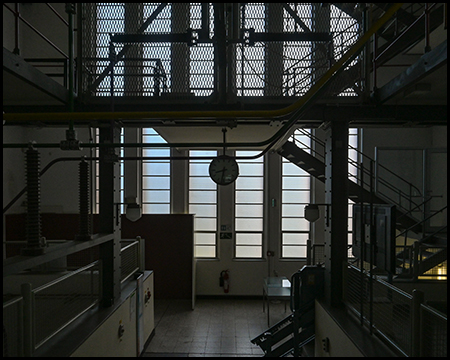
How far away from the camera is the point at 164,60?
556 centimetres

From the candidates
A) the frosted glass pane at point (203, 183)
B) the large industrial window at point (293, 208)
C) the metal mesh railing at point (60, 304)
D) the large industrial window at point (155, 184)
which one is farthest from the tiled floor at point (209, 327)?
the frosted glass pane at point (203, 183)

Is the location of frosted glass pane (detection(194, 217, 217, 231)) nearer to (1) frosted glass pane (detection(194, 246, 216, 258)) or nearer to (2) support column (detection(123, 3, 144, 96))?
(1) frosted glass pane (detection(194, 246, 216, 258))

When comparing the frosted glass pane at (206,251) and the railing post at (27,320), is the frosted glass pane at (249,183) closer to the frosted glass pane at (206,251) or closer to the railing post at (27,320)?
the frosted glass pane at (206,251)

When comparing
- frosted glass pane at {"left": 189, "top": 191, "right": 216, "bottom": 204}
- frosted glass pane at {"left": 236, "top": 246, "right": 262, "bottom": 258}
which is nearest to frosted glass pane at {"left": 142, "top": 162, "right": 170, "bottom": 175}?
frosted glass pane at {"left": 189, "top": 191, "right": 216, "bottom": 204}

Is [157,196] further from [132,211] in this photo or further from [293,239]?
[132,211]

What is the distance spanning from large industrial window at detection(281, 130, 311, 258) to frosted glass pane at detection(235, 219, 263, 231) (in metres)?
0.78

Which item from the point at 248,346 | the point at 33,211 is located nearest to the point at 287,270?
the point at 248,346

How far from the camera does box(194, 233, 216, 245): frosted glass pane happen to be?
1209 centimetres

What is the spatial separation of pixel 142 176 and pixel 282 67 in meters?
7.84

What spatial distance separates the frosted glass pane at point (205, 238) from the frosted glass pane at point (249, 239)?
0.85m

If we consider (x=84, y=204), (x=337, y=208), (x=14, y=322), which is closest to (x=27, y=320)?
(x=14, y=322)

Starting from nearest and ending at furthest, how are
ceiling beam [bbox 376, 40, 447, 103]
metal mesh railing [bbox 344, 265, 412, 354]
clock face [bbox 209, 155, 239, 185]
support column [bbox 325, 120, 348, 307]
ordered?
ceiling beam [bbox 376, 40, 447, 103] → metal mesh railing [bbox 344, 265, 412, 354] → support column [bbox 325, 120, 348, 307] → clock face [bbox 209, 155, 239, 185]

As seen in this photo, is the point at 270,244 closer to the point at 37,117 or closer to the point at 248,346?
the point at 248,346

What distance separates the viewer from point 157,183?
12094 mm
